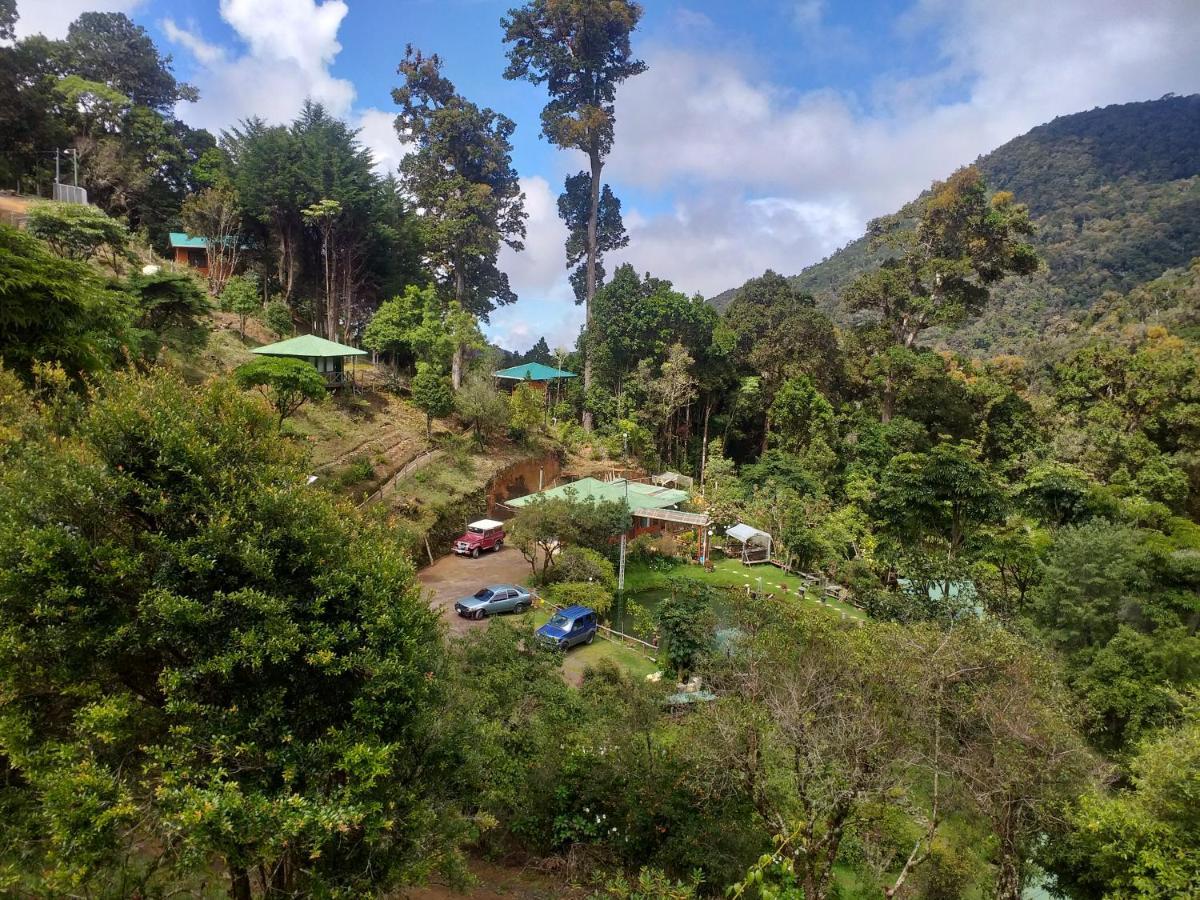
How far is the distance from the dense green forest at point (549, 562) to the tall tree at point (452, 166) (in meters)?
0.18

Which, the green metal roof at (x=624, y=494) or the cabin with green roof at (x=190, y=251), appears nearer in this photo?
the green metal roof at (x=624, y=494)

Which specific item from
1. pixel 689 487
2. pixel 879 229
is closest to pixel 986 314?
pixel 879 229

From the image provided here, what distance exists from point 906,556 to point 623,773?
13.2 meters

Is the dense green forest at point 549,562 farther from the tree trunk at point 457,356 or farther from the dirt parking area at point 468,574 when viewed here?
the dirt parking area at point 468,574

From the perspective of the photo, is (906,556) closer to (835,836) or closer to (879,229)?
(835,836)

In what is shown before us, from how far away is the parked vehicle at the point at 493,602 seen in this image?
48.0ft

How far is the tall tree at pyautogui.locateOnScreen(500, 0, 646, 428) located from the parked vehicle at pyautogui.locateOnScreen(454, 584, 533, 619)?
15877 mm

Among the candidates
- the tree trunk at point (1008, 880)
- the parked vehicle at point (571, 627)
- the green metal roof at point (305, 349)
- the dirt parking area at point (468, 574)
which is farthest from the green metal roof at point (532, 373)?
the tree trunk at point (1008, 880)

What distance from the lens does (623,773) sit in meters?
8.10

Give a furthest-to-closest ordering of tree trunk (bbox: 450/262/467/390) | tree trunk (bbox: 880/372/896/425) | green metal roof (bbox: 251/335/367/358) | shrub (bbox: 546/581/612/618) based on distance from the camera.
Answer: tree trunk (bbox: 880/372/896/425) < tree trunk (bbox: 450/262/467/390) < green metal roof (bbox: 251/335/367/358) < shrub (bbox: 546/581/612/618)

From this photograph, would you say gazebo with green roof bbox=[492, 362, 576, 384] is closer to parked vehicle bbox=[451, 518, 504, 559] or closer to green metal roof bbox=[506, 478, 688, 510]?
green metal roof bbox=[506, 478, 688, 510]

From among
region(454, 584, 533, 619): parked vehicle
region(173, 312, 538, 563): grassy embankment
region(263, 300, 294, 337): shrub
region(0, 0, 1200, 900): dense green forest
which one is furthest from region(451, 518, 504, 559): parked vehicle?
region(263, 300, 294, 337): shrub

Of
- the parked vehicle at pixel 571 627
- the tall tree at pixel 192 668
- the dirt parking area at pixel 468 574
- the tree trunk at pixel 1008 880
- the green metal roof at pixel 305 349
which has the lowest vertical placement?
the tree trunk at pixel 1008 880

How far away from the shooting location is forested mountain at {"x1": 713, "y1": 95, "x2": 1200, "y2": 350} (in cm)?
6631
